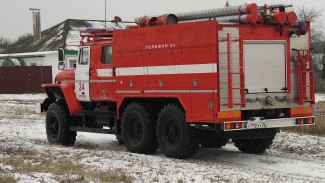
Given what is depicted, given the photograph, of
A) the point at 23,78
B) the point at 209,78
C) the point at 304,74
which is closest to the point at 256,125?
the point at 209,78

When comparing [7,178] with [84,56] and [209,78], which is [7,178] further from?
[84,56]

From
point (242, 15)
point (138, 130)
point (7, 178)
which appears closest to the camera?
point (7, 178)

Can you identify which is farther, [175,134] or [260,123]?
[175,134]

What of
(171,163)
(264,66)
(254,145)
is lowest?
(171,163)

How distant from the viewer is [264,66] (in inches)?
465

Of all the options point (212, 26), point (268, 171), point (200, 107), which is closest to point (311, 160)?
point (268, 171)

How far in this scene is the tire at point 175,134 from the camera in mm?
11923

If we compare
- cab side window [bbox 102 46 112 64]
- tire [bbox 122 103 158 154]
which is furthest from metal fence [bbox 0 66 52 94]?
tire [bbox 122 103 158 154]

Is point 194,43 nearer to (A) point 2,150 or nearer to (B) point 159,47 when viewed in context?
(B) point 159,47

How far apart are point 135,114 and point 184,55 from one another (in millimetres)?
2081

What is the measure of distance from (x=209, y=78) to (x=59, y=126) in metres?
5.58

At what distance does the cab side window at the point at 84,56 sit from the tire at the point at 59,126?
1393 millimetres

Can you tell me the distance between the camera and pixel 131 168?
1030 cm

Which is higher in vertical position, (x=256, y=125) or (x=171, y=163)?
(x=256, y=125)
